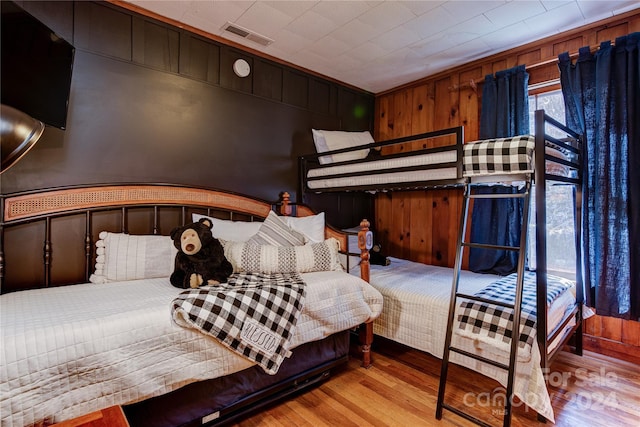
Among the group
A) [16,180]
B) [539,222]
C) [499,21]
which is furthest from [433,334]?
[16,180]

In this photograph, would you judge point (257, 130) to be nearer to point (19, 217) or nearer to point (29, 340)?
point (19, 217)

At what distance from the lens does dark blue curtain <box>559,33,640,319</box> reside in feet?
7.33

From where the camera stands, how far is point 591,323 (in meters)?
2.58

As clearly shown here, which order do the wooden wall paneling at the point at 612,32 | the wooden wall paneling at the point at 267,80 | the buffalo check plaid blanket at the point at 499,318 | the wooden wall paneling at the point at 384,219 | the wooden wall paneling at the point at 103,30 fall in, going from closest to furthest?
the buffalo check plaid blanket at the point at 499,318 < the wooden wall paneling at the point at 103,30 < the wooden wall paneling at the point at 612,32 < the wooden wall paneling at the point at 267,80 < the wooden wall paneling at the point at 384,219

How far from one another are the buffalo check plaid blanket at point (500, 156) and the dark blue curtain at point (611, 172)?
955mm

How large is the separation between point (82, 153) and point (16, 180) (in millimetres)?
357

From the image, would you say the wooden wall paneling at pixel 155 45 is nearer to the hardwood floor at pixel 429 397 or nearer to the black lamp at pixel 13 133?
the black lamp at pixel 13 133

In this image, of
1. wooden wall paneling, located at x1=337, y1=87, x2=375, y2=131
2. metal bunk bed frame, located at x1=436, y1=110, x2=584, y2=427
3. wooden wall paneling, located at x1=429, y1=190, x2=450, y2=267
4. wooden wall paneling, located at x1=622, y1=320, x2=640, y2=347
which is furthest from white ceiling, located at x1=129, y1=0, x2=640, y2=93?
wooden wall paneling, located at x1=622, y1=320, x2=640, y2=347

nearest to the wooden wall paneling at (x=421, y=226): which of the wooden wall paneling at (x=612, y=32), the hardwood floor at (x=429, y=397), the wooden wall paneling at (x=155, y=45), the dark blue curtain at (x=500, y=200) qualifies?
the dark blue curtain at (x=500, y=200)

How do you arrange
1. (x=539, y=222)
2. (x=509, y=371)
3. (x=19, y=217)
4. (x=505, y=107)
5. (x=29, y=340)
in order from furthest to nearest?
(x=505, y=107)
(x=19, y=217)
(x=539, y=222)
(x=509, y=371)
(x=29, y=340)

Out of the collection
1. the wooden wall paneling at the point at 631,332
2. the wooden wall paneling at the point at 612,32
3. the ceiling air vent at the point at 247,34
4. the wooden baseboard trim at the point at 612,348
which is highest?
the ceiling air vent at the point at 247,34

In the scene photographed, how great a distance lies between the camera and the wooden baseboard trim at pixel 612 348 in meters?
2.37

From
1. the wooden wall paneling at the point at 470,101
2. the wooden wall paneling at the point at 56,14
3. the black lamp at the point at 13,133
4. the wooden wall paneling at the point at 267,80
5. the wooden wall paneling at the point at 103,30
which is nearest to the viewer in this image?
the black lamp at the point at 13,133

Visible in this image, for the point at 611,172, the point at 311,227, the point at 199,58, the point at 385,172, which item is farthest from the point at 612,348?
the point at 199,58
